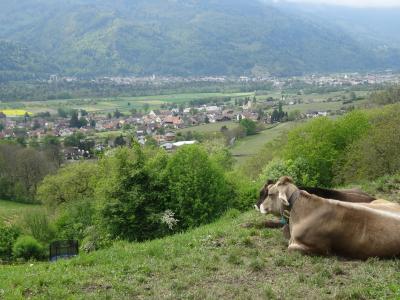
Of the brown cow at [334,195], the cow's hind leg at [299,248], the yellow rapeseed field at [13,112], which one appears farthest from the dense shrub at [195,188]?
the yellow rapeseed field at [13,112]

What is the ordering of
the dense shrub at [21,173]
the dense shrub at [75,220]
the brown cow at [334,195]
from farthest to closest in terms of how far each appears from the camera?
the dense shrub at [21,173]
the dense shrub at [75,220]
the brown cow at [334,195]

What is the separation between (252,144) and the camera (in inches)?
3807

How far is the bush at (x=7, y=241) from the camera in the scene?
38741mm

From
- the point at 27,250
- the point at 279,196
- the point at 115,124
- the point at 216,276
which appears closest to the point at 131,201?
the point at 27,250

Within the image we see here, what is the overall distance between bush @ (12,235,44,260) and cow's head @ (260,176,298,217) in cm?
2887

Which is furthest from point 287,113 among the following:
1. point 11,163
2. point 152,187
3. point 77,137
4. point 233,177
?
point 152,187

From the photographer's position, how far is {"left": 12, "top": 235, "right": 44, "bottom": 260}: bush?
37147 millimetres

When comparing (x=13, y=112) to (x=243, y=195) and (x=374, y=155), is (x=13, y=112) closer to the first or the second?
(x=243, y=195)

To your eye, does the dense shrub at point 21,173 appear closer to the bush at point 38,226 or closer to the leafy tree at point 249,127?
the bush at point 38,226

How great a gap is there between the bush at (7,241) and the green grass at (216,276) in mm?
29669

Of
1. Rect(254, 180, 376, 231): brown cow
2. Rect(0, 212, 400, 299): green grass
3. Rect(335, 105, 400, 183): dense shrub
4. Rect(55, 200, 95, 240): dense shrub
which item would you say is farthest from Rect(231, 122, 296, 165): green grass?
Rect(0, 212, 400, 299): green grass

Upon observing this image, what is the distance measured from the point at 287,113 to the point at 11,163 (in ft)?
254

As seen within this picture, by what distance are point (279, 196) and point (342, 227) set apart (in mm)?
1631

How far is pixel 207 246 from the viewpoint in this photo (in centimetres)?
1185
